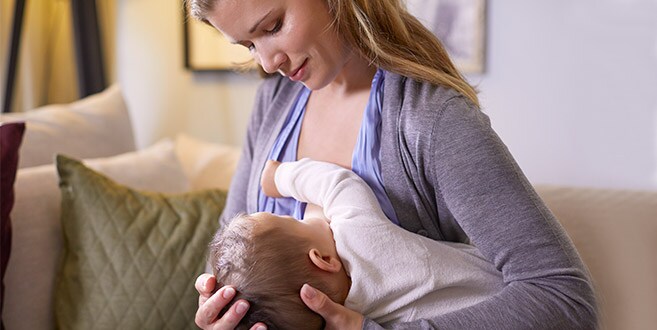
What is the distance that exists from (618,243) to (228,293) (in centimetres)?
88

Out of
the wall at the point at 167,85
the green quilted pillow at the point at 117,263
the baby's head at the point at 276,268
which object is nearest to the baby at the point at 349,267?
the baby's head at the point at 276,268

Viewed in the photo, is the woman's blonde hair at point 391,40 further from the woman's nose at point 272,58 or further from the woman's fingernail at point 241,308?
the woman's fingernail at point 241,308

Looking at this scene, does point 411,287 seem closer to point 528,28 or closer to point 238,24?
point 238,24

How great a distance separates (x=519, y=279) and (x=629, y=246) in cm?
60

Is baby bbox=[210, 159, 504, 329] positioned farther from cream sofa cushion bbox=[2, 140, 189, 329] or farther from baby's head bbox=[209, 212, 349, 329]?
cream sofa cushion bbox=[2, 140, 189, 329]

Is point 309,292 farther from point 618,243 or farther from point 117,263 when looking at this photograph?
point 117,263

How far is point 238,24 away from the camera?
52.6 inches

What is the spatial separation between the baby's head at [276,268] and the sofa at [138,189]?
0.42 m

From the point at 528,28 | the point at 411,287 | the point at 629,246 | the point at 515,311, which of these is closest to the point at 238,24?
the point at 411,287

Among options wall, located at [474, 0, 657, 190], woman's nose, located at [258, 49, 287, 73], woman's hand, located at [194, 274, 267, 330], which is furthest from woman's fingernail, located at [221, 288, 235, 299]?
wall, located at [474, 0, 657, 190]

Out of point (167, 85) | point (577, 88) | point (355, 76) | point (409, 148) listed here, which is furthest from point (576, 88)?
point (167, 85)

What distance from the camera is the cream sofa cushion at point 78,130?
2299 mm

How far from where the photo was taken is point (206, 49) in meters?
3.06

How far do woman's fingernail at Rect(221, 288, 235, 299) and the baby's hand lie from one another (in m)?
0.31
